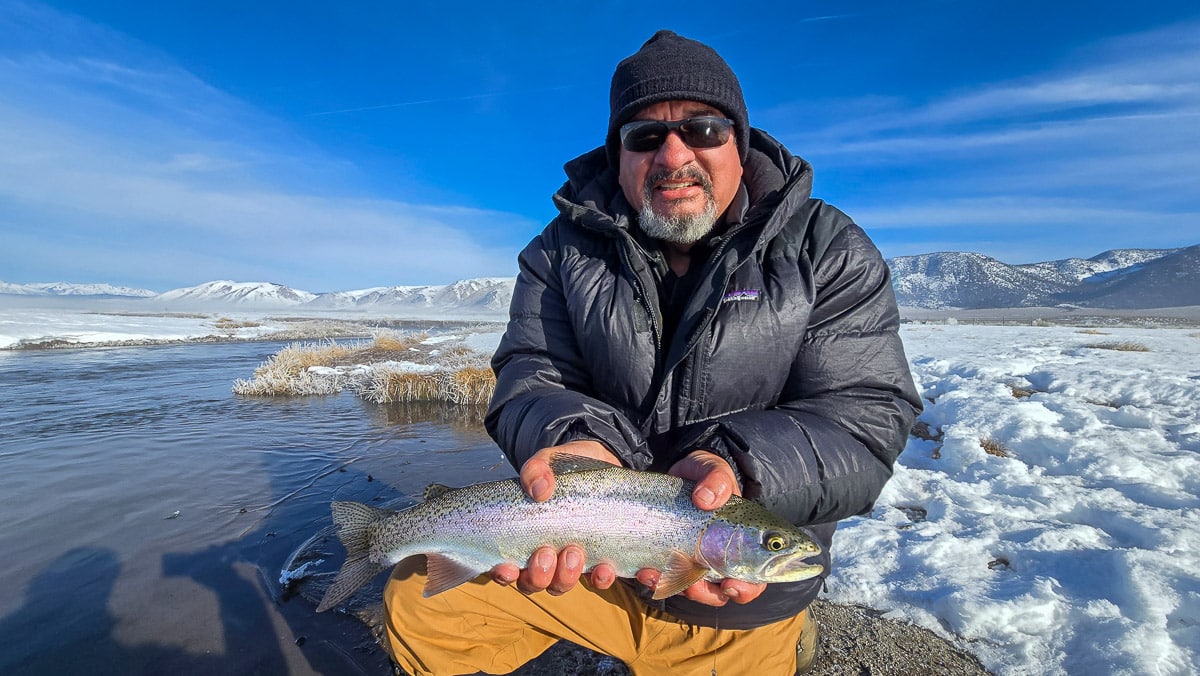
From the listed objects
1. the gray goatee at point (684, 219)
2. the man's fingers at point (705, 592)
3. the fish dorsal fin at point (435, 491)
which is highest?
the gray goatee at point (684, 219)

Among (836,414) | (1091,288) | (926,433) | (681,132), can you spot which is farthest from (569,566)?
(1091,288)

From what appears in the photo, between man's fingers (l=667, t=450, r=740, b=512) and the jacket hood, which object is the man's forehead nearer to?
the jacket hood

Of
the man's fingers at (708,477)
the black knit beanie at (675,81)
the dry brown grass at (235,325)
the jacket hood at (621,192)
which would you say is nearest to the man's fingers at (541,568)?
the man's fingers at (708,477)

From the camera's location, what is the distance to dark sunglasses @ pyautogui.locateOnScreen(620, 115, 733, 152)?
3.70 m

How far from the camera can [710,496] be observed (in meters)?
2.62

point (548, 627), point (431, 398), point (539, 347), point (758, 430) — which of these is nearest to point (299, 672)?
point (548, 627)

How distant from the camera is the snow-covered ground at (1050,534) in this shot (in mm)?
3520

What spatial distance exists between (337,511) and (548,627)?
65.0 inches

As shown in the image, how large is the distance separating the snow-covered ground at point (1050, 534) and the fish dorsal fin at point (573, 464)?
2.94 meters

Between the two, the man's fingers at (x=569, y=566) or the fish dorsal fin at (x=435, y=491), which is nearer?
the man's fingers at (x=569, y=566)

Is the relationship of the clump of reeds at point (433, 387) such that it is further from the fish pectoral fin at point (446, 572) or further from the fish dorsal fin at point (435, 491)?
the fish pectoral fin at point (446, 572)

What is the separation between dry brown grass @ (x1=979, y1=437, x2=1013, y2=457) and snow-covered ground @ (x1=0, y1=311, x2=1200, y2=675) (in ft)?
0.11

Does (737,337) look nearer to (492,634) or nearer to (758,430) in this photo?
(758,430)

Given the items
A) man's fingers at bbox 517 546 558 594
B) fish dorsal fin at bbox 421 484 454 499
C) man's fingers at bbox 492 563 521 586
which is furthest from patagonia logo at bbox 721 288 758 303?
fish dorsal fin at bbox 421 484 454 499
